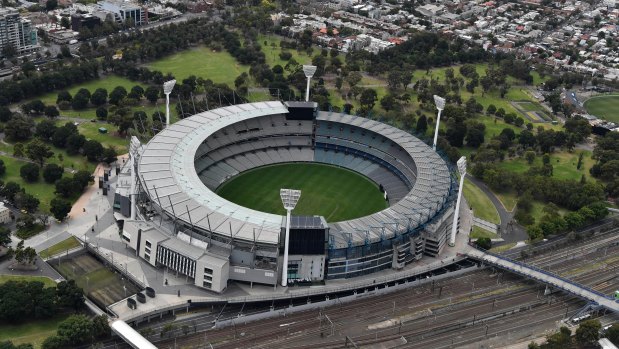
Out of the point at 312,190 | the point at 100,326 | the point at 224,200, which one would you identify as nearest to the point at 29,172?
the point at 224,200

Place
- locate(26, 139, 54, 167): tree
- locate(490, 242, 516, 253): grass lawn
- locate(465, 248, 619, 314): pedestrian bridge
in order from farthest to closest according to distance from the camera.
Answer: locate(26, 139, 54, 167): tree, locate(490, 242, 516, 253): grass lawn, locate(465, 248, 619, 314): pedestrian bridge

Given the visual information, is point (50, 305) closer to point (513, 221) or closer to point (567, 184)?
point (513, 221)

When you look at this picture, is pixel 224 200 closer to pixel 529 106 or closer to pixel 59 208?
pixel 59 208

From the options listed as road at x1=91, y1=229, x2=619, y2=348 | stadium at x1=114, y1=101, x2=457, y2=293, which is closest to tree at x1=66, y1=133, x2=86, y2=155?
stadium at x1=114, y1=101, x2=457, y2=293

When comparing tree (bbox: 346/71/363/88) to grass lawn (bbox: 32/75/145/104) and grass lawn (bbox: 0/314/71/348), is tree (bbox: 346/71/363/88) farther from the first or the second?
grass lawn (bbox: 0/314/71/348)

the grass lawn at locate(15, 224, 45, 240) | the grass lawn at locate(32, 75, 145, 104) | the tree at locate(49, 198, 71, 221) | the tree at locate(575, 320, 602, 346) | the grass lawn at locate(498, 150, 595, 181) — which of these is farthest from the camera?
the grass lawn at locate(32, 75, 145, 104)

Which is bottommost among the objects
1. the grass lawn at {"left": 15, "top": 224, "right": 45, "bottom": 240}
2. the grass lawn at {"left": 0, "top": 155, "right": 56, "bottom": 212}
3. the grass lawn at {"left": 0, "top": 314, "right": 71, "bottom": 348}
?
the grass lawn at {"left": 0, "top": 314, "right": 71, "bottom": 348}

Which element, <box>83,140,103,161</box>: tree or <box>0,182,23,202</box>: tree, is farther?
<box>83,140,103,161</box>: tree
